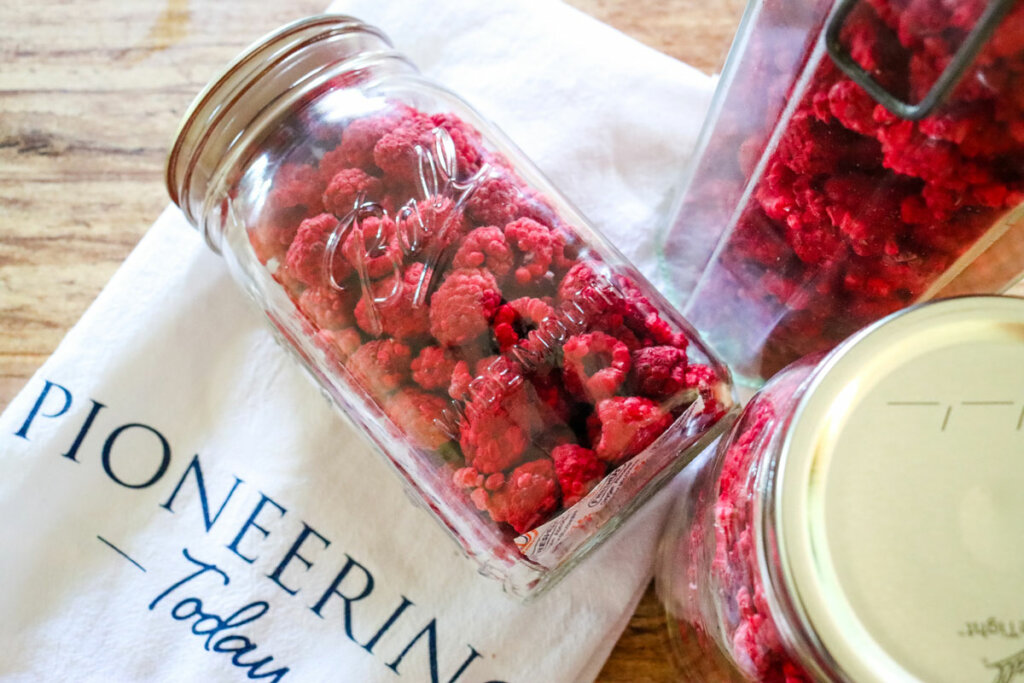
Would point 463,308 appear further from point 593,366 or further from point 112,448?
point 112,448

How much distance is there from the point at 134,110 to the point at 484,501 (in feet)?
1.20

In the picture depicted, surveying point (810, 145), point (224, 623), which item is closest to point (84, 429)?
point (224, 623)

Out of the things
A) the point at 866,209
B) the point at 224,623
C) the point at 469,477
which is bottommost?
the point at 224,623

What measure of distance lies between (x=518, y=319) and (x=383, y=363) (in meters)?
0.06

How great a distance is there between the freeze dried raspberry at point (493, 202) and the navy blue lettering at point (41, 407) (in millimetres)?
270

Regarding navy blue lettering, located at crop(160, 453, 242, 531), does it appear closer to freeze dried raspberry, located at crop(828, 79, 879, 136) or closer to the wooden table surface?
the wooden table surface

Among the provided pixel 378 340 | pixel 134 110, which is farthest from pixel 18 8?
pixel 378 340

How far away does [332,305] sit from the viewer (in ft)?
1.09

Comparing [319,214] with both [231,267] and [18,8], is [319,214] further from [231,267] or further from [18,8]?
[18,8]

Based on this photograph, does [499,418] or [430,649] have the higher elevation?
[499,418]

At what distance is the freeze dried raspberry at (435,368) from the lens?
31 centimetres

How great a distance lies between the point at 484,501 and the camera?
307 millimetres

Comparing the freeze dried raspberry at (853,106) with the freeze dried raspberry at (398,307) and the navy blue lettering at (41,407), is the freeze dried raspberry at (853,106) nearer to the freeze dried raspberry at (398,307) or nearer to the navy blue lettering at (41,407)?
the freeze dried raspberry at (398,307)

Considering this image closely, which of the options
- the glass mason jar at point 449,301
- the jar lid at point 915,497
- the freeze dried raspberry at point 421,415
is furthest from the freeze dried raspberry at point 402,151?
the jar lid at point 915,497
